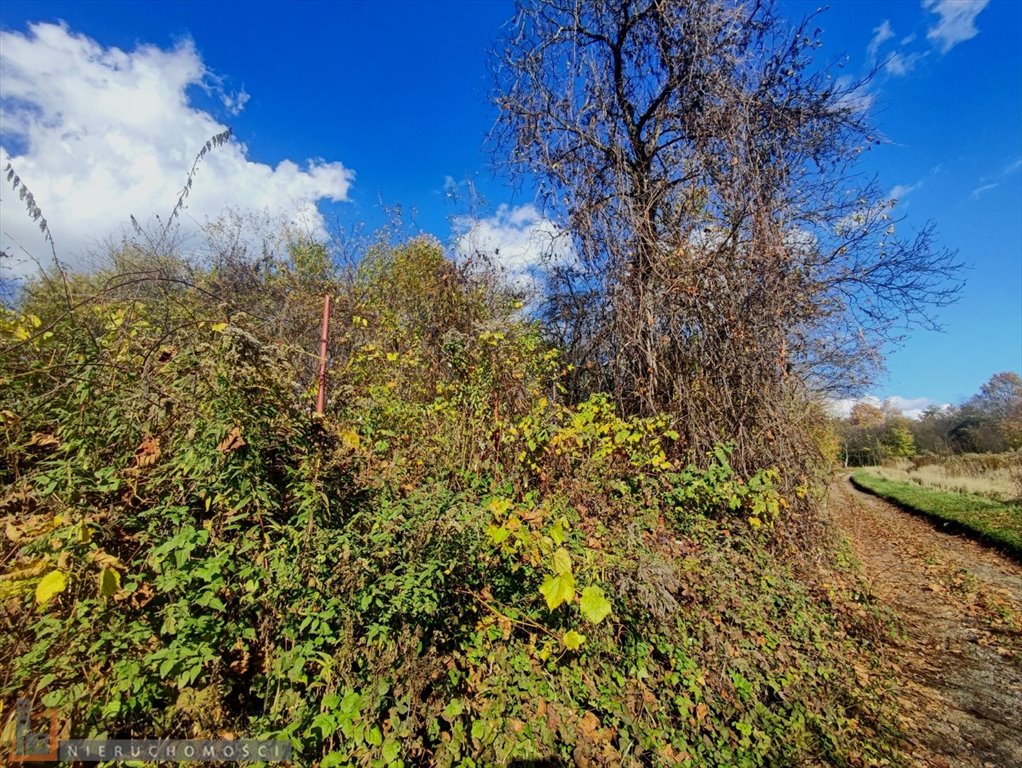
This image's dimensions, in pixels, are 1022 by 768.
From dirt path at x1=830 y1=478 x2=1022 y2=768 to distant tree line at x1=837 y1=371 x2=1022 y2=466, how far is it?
1333 inches

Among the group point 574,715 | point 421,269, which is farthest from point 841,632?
point 421,269

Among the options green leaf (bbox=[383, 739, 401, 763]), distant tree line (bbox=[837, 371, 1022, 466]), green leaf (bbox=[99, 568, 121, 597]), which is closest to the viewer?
green leaf (bbox=[99, 568, 121, 597])

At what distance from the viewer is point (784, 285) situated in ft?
16.8

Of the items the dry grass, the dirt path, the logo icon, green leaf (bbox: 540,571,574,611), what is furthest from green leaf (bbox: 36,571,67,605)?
the dry grass

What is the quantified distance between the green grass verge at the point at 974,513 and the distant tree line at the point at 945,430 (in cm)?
2368

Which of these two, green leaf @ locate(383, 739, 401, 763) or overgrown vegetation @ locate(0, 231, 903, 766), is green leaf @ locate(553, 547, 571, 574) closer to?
overgrown vegetation @ locate(0, 231, 903, 766)

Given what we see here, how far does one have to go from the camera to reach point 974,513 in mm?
10836

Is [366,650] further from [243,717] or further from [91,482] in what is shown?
[91,482]

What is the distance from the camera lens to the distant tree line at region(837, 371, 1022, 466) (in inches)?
1428

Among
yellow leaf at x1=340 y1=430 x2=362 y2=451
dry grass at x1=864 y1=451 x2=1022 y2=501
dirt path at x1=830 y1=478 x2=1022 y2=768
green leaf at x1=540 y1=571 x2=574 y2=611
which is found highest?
yellow leaf at x1=340 y1=430 x2=362 y2=451

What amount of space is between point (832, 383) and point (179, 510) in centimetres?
1485

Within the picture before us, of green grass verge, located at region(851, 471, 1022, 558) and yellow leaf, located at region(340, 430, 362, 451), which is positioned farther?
green grass verge, located at region(851, 471, 1022, 558)

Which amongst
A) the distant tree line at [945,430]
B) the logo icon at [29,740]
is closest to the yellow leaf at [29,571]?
the logo icon at [29,740]

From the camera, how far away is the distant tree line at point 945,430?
3628 centimetres
